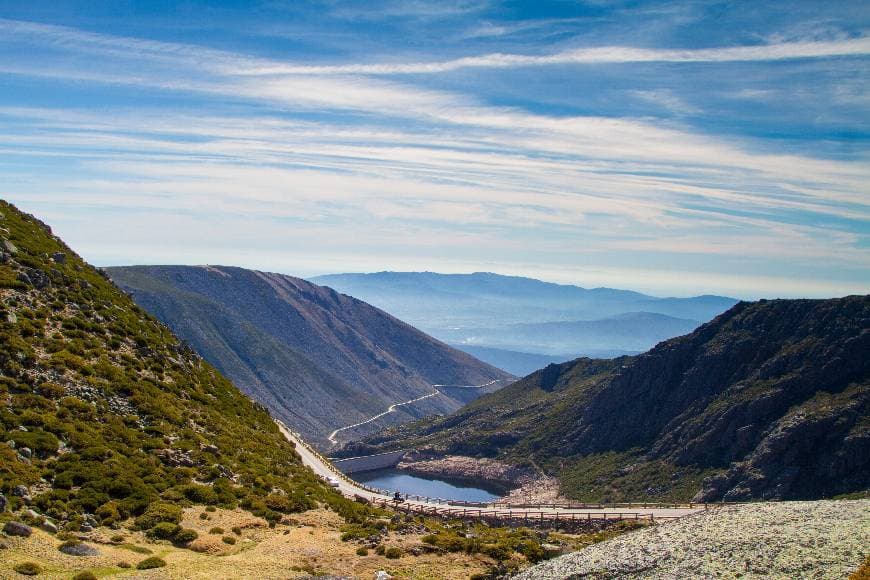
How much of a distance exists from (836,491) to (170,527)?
93.9m

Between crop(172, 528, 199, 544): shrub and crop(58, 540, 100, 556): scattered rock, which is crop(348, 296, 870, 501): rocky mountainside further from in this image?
crop(58, 540, 100, 556): scattered rock

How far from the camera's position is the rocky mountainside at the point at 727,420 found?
105 metres

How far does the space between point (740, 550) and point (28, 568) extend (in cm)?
2635

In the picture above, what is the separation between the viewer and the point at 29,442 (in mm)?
33812

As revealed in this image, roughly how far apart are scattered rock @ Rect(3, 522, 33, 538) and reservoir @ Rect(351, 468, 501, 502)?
10784 centimetres

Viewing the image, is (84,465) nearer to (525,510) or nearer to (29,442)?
(29,442)

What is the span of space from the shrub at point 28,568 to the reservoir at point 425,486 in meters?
110

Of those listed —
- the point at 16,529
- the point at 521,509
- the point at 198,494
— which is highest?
the point at 16,529

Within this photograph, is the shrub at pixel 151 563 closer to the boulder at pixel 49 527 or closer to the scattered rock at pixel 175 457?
the boulder at pixel 49 527

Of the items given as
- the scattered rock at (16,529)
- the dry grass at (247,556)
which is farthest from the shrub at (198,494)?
the scattered rock at (16,529)

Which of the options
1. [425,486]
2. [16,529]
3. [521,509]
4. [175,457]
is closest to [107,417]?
[175,457]

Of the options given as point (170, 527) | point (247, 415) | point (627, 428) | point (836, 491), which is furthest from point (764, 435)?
point (170, 527)

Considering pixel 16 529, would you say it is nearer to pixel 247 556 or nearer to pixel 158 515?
pixel 158 515

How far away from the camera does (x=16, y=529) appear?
87.0ft
